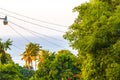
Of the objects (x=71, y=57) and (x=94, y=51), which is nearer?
(x=94, y=51)

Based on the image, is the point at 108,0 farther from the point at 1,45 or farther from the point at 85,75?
the point at 1,45

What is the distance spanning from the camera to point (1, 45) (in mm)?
115500

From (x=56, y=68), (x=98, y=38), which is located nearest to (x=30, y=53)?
(x=56, y=68)

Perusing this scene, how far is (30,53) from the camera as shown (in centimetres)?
18150

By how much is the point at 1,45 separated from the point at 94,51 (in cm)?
6455

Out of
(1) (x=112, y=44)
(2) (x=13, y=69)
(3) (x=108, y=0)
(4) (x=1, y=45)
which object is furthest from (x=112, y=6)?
(4) (x=1, y=45)

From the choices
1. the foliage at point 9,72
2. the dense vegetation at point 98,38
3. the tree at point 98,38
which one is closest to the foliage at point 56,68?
the foliage at point 9,72

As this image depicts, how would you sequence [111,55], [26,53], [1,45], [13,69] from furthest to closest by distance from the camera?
[26,53], [1,45], [13,69], [111,55]

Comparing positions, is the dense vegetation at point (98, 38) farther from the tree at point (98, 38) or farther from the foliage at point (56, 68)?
the foliage at point (56, 68)

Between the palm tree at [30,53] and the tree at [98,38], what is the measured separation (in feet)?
414

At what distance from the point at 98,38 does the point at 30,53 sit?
131 meters

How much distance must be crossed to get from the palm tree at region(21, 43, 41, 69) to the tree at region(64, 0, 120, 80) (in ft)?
414

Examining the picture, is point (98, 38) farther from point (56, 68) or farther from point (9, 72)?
point (56, 68)

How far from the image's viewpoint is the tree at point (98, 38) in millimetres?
51062
